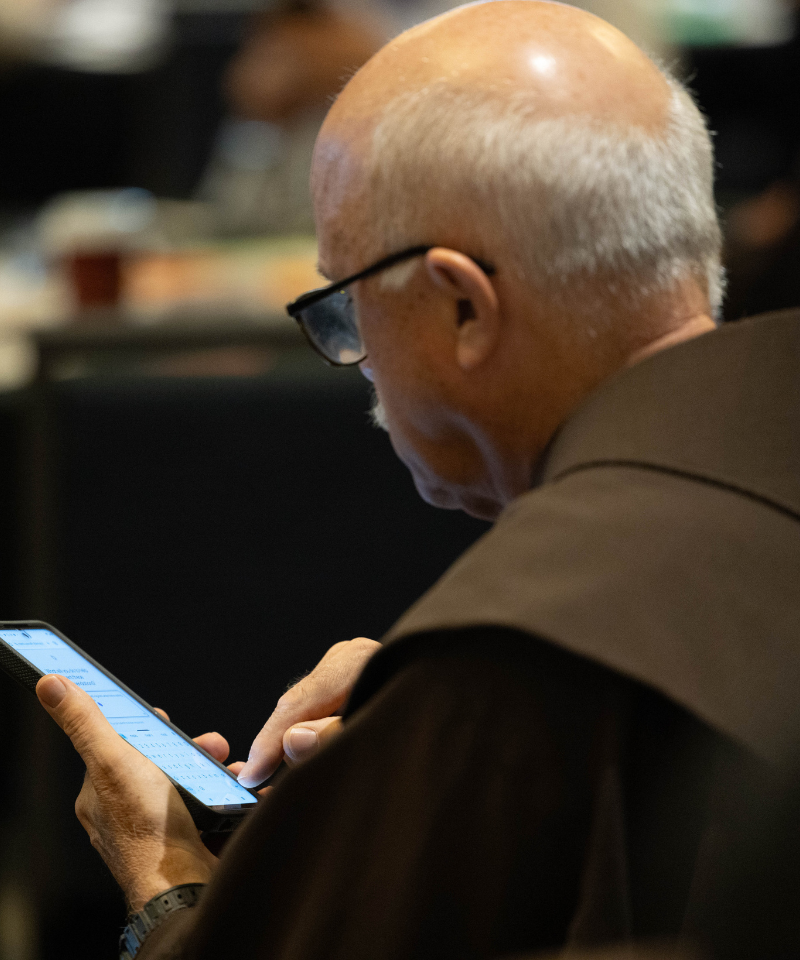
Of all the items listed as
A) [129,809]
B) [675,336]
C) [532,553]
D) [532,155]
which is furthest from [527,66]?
[129,809]

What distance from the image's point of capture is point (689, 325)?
2.92 feet

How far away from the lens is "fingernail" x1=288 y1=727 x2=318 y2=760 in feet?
3.15

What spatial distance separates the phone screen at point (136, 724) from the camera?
0.95 meters

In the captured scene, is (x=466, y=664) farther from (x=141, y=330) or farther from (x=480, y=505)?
(x=141, y=330)

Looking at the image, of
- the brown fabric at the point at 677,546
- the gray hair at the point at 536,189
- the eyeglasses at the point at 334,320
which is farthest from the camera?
the eyeglasses at the point at 334,320

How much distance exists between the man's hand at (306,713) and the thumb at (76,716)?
121mm

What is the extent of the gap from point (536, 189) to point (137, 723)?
1.63 ft

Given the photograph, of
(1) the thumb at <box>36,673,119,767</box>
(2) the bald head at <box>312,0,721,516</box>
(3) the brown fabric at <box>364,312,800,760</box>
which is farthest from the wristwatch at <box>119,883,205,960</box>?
(2) the bald head at <box>312,0,721,516</box>

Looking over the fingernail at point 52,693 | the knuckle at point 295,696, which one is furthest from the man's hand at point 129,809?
the knuckle at point 295,696

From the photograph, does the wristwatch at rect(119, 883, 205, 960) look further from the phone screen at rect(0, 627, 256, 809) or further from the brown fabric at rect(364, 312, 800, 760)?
the brown fabric at rect(364, 312, 800, 760)

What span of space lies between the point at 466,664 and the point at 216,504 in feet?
4.59

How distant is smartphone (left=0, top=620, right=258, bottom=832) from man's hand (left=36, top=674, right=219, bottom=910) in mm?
19

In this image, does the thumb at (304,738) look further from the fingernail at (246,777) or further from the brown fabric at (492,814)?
the brown fabric at (492,814)

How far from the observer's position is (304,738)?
3.16ft
